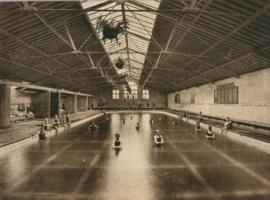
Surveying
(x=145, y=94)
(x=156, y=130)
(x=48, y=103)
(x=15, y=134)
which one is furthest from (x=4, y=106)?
(x=145, y=94)

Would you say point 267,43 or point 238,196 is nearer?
point 238,196

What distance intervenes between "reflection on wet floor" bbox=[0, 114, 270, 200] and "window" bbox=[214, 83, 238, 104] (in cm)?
793

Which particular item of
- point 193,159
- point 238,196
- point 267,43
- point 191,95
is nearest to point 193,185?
point 238,196

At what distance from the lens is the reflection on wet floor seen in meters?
5.56

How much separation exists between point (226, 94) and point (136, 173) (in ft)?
49.8

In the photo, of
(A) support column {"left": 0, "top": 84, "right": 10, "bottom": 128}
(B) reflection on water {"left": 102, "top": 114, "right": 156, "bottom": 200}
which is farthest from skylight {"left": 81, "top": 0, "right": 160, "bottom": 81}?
(A) support column {"left": 0, "top": 84, "right": 10, "bottom": 128}

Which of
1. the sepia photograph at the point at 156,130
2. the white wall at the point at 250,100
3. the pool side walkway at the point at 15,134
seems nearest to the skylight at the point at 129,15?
the sepia photograph at the point at 156,130

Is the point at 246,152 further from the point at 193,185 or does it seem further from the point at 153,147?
the point at 193,185

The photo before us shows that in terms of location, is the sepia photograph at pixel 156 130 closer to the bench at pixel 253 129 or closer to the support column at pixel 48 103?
the bench at pixel 253 129

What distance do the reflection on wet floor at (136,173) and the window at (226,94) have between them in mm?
7935

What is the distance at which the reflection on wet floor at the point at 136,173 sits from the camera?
18.2 ft

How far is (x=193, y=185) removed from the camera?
19.9 feet

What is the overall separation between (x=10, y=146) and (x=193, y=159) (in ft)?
25.8

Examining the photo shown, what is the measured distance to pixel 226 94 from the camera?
20.0 metres
